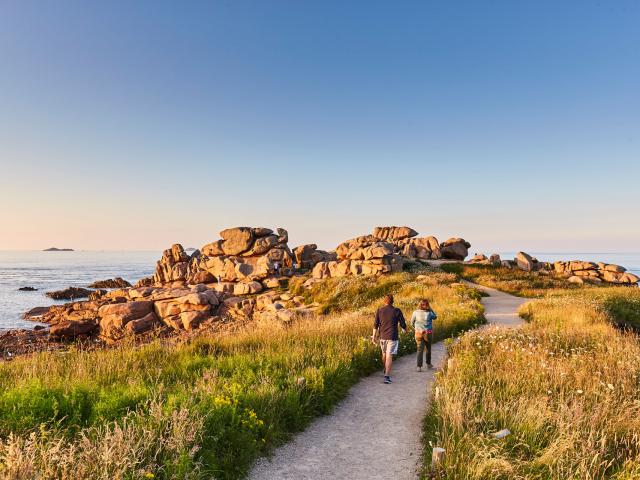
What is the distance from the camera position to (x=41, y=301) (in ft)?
163

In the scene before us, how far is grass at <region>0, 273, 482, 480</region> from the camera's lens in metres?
4.52

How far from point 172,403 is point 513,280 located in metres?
39.7

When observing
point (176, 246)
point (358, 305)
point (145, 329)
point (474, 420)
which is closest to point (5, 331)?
point (145, 329)

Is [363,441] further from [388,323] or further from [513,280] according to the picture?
[513,280]

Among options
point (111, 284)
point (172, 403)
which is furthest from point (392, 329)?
point (111, 284)

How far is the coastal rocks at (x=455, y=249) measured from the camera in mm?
60562

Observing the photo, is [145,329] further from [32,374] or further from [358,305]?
[32,374]

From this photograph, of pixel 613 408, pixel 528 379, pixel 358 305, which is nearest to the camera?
pixel 613 408

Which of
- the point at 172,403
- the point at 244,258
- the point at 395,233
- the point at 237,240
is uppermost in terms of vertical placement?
the point at 395,233

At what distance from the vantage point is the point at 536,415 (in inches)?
243

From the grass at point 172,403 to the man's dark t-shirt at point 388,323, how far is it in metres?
1.10

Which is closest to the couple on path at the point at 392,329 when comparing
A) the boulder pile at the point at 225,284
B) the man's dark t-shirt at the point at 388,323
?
the man's dark t-shirt at the point at 388,323

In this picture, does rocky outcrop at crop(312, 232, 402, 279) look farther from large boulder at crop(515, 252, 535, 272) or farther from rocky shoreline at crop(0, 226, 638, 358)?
large boulder at crop(515, 252, 535, 272)

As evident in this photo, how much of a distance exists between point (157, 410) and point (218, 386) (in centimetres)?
205
